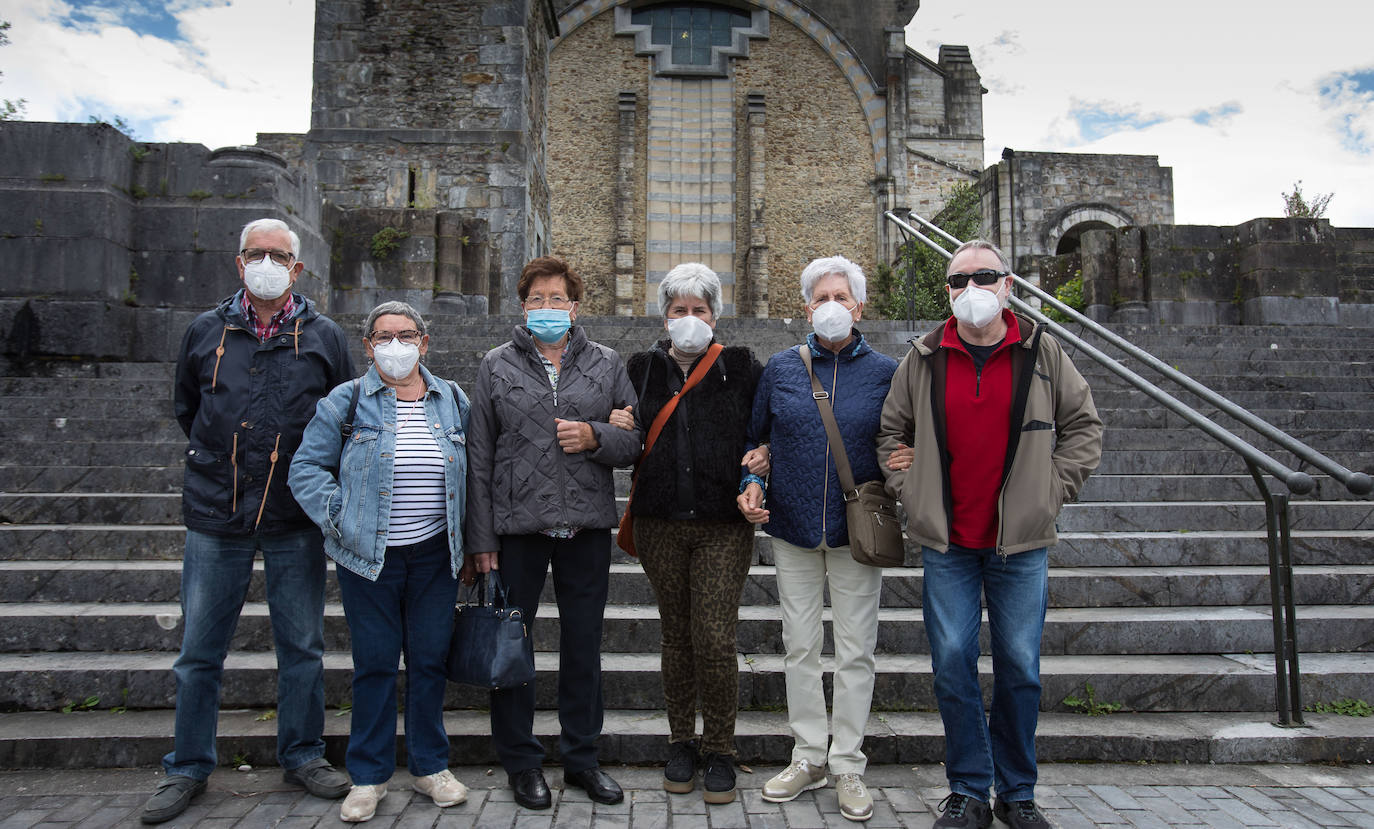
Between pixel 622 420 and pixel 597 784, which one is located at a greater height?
pixel 622 420

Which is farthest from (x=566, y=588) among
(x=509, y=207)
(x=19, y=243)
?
(x=509, y=207)

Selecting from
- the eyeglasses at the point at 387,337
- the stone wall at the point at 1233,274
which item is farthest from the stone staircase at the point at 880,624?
the stone wall at the point at 1233,274

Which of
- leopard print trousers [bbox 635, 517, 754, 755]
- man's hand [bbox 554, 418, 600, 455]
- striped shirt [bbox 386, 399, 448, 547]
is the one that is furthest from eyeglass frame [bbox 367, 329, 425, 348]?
leopard print trousers [bbox 635, 517, 754, 755]

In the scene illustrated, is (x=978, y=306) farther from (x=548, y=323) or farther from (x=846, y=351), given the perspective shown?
(x=548, y=323)

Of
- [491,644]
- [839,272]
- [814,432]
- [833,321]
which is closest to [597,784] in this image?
[491,644]

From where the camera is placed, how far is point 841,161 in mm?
21875

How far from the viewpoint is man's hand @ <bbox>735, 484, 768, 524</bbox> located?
2.87 meters

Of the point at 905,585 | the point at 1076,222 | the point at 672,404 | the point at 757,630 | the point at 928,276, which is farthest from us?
the point at 1076,222

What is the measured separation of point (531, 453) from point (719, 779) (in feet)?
4.41

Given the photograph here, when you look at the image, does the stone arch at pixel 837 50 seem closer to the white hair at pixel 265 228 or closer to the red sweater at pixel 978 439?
the red sweater at pixel 978 439

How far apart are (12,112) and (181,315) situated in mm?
14248

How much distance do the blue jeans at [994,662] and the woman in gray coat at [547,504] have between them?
3.88ft

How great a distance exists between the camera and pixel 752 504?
9.43ft

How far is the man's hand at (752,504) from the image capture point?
9.40ft
